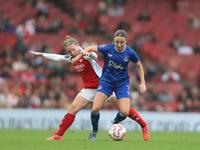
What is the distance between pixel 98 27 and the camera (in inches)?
830

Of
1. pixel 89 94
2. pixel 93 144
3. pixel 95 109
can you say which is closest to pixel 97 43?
pixel 89 94

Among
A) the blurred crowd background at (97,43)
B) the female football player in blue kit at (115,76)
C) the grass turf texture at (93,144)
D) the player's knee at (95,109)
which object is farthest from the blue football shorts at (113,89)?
the blurred crowd background at (97,43)

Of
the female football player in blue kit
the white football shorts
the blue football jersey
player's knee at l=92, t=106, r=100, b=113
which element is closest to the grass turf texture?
player's knee at l=92, t=106, r=100, b=113

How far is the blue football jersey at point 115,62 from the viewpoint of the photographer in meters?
7.50

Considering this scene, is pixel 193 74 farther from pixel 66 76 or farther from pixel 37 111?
pixel 37 111

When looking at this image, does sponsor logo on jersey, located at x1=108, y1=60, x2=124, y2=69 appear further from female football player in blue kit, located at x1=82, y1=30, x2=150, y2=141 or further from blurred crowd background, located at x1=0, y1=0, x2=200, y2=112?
blurred crowd background, located at x1=0, y1=0, x2=200, y2=112

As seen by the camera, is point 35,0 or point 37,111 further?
point 35,0

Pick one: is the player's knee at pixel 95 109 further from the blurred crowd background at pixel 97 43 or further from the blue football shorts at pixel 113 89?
the blurred crowd background at pixel 97 43

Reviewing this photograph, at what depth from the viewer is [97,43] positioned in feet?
63.6

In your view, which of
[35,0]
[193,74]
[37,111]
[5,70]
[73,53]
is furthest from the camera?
[35,0]

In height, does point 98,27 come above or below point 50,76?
above

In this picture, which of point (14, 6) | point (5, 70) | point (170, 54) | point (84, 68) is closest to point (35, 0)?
point (14, 6)

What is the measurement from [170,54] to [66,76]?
6155 mm

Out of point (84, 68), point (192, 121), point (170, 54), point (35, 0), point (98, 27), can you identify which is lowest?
point (192, 121)
